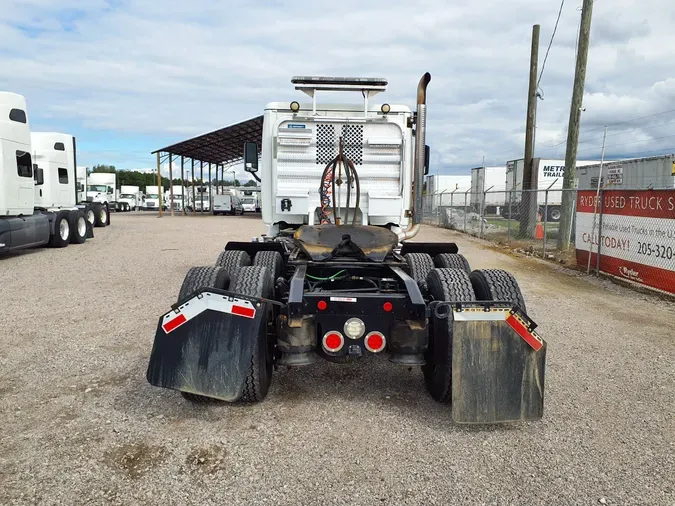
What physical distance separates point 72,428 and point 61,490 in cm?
82

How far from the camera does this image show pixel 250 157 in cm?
660

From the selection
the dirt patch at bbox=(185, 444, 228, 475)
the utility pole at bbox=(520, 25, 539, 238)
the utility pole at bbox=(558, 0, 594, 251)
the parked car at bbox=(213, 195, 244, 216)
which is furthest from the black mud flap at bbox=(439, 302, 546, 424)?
the parked car at bbox=(213, 195, 244, 216)

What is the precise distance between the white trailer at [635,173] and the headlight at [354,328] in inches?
620

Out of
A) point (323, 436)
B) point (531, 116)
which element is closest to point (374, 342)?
point (323, 436)

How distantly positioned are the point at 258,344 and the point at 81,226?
1554cm

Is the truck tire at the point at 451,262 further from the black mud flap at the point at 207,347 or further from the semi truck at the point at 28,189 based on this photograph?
the semi truck at the point at 28,189

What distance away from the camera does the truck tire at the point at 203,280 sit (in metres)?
4.02

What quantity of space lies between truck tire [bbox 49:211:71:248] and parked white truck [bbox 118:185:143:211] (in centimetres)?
3750

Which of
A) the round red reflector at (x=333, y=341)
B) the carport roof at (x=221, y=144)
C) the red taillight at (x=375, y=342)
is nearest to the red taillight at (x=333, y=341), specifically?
the round red reflector at (x=333, y=341)

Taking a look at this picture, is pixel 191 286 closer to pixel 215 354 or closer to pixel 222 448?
pixel 215 354

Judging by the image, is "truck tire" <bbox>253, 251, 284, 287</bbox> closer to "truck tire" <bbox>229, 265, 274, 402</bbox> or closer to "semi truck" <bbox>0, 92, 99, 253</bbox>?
"truck tire" <bbox>229, 265, 274, 402</bbox>

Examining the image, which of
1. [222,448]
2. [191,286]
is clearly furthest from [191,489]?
[191,286]

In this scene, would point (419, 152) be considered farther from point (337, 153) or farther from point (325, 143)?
point (325, 143)

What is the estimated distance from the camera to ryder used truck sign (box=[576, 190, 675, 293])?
8516 mm
